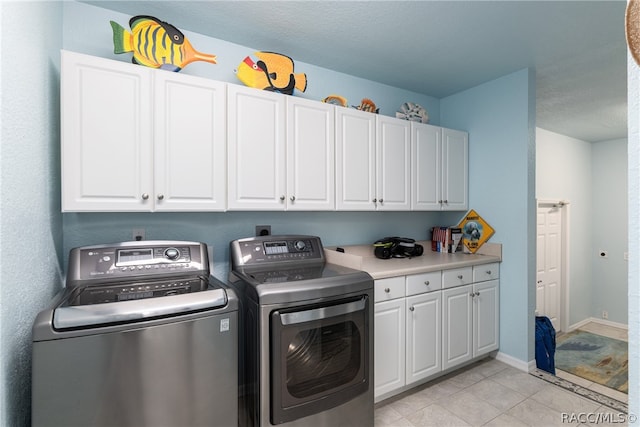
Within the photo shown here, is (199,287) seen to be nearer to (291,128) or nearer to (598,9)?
(291,128)

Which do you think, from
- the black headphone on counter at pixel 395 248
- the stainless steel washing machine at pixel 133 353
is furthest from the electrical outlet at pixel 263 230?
the black headphone on counter at pixel 395 248

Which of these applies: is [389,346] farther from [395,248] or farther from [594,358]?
[594,358]

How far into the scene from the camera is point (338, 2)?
5.75 feet

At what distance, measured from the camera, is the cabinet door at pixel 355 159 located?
7.34ft

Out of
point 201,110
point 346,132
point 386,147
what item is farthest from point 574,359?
point 201,110

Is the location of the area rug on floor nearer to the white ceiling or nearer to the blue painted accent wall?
the blue painted accent wall

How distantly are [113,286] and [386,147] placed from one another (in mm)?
2099

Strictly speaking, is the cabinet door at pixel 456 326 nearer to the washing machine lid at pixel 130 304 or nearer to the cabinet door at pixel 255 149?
the cabinet door at pixel 255 149

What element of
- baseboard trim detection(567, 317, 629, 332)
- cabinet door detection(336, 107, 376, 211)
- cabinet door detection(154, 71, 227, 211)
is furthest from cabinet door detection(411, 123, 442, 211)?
baseboard trim detection(567, 317, 629, 332)

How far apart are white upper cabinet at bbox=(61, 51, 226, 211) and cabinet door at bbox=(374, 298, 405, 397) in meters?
1.31

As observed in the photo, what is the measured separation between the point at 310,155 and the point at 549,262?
4.22m

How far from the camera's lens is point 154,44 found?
164 centimetres

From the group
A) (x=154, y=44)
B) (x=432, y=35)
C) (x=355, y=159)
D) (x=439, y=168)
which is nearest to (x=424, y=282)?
(x=355, y=159)

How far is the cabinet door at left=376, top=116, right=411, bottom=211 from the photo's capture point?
8.04 feet
